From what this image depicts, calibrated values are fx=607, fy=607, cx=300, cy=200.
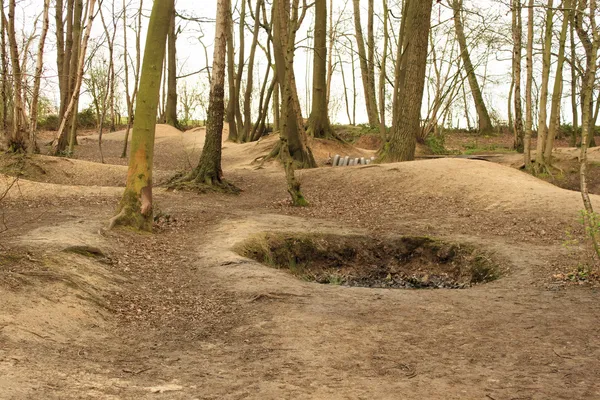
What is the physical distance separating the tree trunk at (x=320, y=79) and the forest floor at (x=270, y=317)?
31.5ft

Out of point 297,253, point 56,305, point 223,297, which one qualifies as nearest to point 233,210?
point 297,253

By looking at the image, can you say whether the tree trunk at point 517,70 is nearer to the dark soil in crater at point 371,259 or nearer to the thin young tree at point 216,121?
the thin young tree at point 216,121

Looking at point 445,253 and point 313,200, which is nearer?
point 445,253

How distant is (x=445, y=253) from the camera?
923cm

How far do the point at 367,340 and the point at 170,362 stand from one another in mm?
1615

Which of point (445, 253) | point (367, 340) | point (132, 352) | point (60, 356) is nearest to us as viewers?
point (60, 356)

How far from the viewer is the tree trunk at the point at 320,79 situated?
19.7 metres

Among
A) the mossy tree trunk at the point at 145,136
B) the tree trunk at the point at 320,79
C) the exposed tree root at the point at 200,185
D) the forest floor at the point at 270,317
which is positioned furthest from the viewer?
the tree trunk at the point at 320,79

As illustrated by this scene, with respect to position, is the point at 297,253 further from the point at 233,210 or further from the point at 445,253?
the point at 233,210

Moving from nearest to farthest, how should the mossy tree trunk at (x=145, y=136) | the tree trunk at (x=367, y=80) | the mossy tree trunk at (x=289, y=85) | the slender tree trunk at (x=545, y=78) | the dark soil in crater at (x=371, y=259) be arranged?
the dark soil in crater at (x=371, y=259)
the mossy tree trunk at (x=145, y=136)
the mossy tree trunk at (x=289, y=85)
the slender tree trunk at (x=545, y=78)
the tree trunk at (x=367, y=80)

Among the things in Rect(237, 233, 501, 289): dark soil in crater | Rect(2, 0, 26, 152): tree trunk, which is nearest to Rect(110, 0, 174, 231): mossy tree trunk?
Rect(237, 233, 501, 289): dark soil in crater

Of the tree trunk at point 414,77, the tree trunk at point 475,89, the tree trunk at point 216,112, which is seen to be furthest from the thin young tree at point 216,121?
the tree trunk at point 475,89

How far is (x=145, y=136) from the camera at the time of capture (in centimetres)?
948

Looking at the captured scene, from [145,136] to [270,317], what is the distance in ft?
16.0
